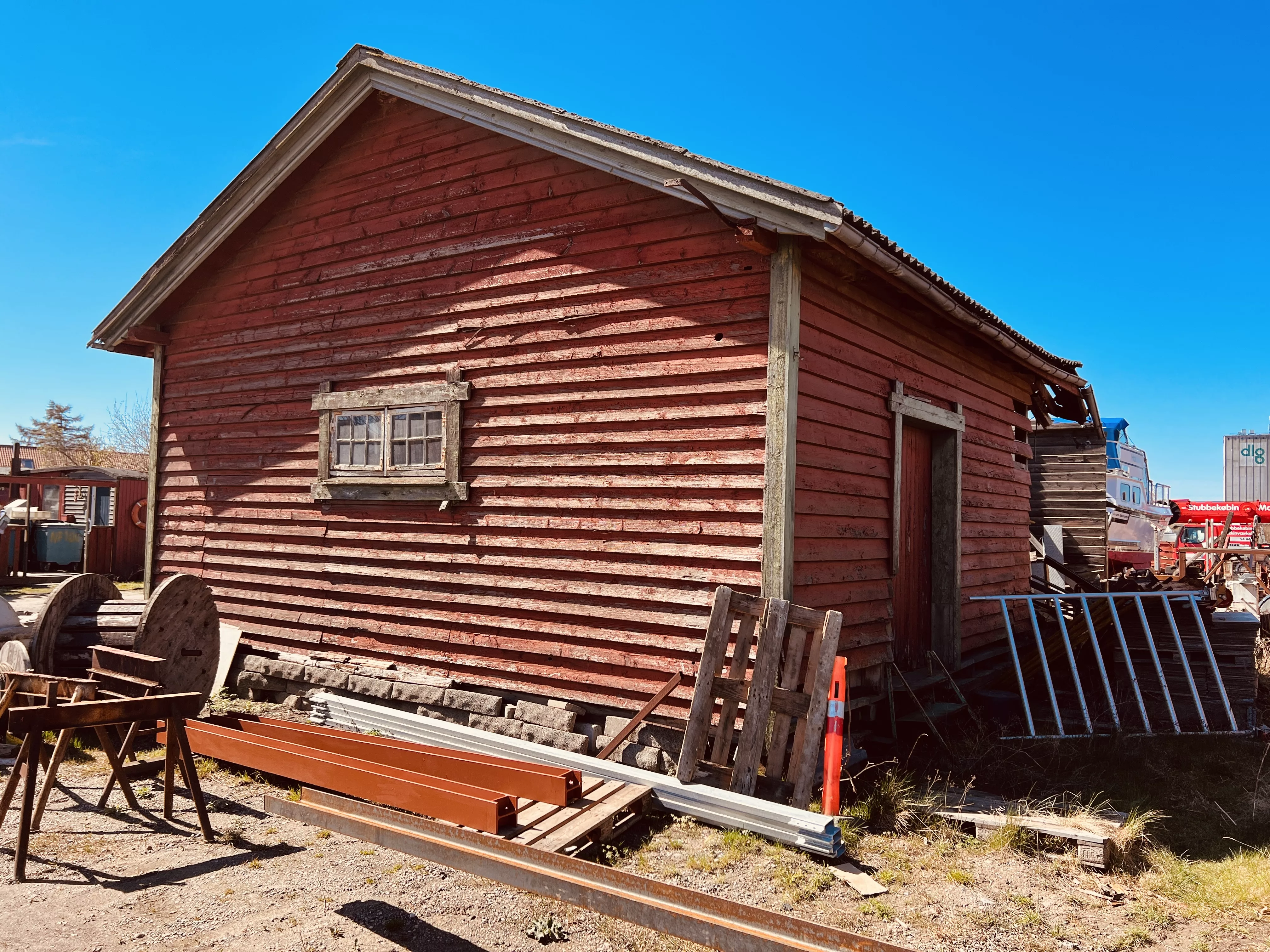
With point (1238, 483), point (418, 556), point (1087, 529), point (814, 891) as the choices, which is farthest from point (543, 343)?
point (1238, 483)

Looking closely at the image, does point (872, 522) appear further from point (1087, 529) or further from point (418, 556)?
point (1087, 529)

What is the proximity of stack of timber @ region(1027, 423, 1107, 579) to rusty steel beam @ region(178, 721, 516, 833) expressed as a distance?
11208 mm

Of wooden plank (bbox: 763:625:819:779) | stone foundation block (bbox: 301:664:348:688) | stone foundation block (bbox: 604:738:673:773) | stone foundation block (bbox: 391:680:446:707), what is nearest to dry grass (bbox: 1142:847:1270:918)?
wooden plank (bbox: 763:625:819:779)

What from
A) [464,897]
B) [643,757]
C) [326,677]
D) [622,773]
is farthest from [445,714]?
[464,897]

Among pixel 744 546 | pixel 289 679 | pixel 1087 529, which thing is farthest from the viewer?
pixel 1087 529

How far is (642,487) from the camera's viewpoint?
6480 mm

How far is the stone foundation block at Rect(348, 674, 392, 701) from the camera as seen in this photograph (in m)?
7.66

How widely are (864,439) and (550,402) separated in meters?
2.56

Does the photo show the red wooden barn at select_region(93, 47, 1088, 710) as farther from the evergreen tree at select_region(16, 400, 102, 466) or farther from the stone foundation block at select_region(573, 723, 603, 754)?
the evergreen tree at select_region(16, 400, 102, 466)

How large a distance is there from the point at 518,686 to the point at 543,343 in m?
2.83

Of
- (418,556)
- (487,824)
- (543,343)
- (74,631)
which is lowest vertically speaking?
(487,824)

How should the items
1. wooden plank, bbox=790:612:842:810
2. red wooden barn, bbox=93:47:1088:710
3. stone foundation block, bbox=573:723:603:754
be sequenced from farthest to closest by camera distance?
stone foundation block, bbox=573:723:603:754 < red wooden barn, bbox=93:47:1088:710 < wooden plank, bbox=790:612:842:810

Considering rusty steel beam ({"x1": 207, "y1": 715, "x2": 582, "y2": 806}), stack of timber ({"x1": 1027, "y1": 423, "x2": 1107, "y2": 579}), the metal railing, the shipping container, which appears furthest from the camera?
the shipping container

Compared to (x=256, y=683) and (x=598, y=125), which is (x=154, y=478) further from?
(x=598, y=125)
